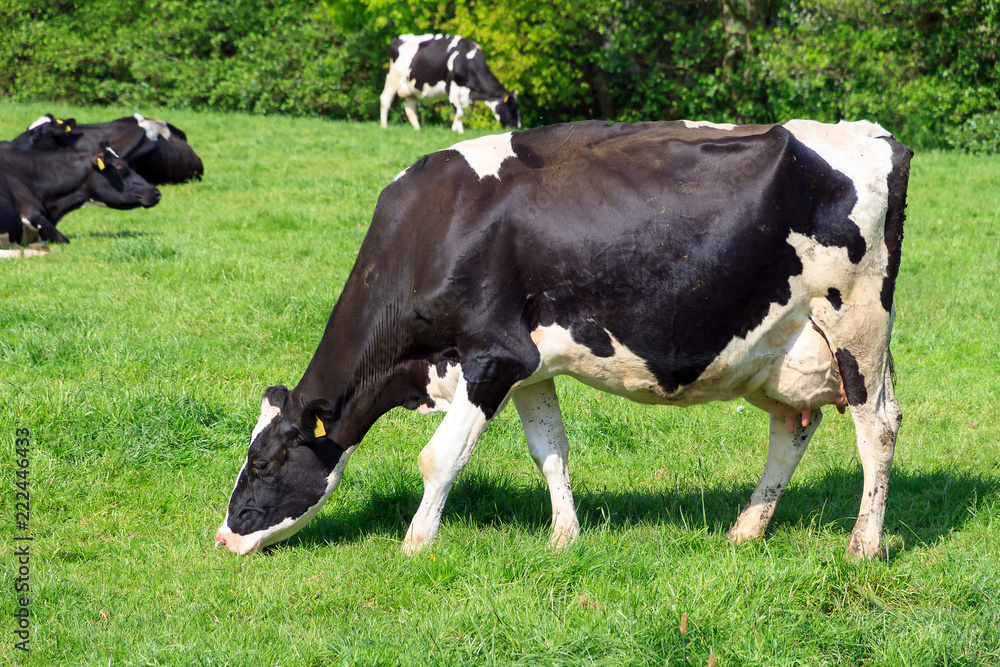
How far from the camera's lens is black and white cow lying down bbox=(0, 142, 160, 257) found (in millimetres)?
12258

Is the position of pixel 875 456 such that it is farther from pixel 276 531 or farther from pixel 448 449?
pixel 276 531

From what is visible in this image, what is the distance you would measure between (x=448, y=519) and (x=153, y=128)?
12.8 m

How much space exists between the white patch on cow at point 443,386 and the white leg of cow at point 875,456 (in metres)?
1.90

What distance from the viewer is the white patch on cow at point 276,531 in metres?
5.03

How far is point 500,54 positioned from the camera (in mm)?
24703

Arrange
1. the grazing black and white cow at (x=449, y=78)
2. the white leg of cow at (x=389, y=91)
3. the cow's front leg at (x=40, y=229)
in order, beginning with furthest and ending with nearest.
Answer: the white leg of cow at (x=389, y=91)
the grazing black and white cow at (x=449, y=78)
the cow's front leg at (x=40, y=229)

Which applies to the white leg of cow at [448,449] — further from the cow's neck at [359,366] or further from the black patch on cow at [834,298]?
the black patch on cow at [834,298]

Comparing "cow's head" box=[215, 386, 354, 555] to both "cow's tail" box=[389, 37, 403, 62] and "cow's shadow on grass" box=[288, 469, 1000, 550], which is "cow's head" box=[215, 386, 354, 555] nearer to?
"cow's shadow on grass" box=[288, 469, 1000, 550]

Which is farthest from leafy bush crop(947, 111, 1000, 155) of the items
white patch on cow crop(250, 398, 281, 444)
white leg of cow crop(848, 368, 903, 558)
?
white patch on cow crop(250, 398, 281, 444)

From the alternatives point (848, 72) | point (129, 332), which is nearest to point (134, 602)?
point (129, 332)

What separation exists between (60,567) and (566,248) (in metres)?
2.85

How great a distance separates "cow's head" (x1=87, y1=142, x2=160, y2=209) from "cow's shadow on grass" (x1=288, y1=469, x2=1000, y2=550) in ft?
28.7

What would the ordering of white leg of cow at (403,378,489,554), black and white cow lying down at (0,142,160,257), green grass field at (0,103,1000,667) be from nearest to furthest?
green grass field at (0,103,1000,667) < white leg of cow at (403,378,489,554) < black and white cow lying down at (0,142,160,257)

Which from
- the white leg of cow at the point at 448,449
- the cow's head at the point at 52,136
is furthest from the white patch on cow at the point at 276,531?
the cow's head at the point at 52,136
